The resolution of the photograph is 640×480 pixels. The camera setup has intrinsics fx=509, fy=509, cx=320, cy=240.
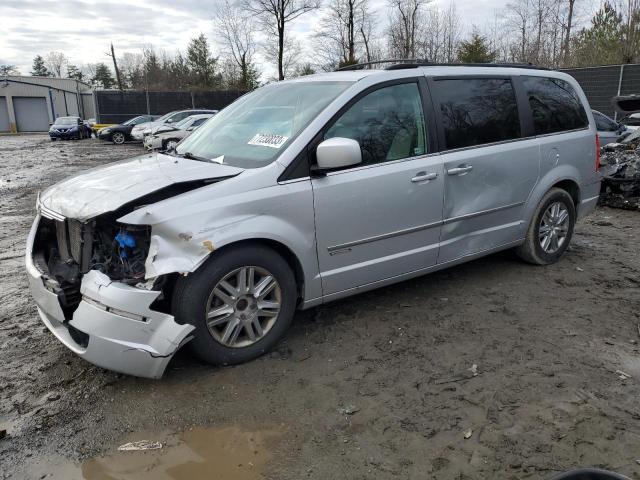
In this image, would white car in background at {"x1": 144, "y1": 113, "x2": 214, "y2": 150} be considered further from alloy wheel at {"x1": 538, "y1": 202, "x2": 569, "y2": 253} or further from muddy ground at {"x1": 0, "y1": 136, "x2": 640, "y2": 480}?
alloy wheel at {"x1": 538, "y1": 202, "x2": 569, "y2": 253}

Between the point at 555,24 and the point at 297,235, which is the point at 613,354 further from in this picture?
the point at 555,24

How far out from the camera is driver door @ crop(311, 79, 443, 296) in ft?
11.9

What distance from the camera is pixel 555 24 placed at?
1345 inches

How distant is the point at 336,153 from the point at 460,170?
1323 millimetres

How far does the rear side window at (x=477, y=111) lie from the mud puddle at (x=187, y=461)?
2773 mm

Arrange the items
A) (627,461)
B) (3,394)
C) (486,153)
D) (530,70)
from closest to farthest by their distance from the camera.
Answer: (627,461)
(3,394)
(486,153)
(530,70)

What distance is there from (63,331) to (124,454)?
102 cm

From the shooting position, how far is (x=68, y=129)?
32.2m

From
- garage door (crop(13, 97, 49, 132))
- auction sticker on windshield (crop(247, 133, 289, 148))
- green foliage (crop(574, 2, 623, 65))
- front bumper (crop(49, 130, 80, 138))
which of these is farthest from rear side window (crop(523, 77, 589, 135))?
garage door (crop(13, 97, 49, 132))

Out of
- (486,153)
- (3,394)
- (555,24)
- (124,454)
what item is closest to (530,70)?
(486,153)

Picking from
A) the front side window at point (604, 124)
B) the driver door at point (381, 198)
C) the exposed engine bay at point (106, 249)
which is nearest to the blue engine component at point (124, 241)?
the exposed engine bay at point (106, 249)

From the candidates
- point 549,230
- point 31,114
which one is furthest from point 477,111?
point 31,114

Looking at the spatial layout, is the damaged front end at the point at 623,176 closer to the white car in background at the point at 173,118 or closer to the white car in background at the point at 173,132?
the white car in background at the point at 173,132

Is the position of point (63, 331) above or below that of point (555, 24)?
below
